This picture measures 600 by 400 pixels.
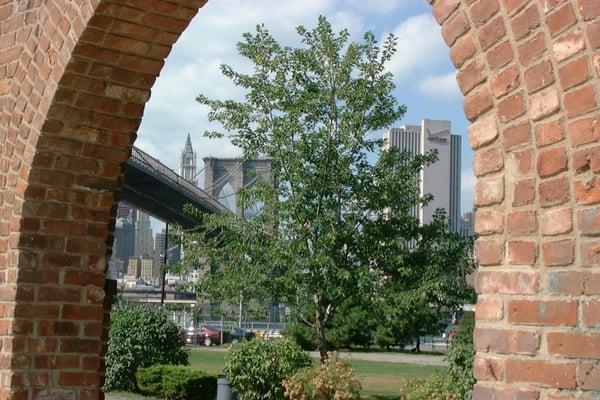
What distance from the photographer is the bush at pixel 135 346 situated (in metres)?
18.0

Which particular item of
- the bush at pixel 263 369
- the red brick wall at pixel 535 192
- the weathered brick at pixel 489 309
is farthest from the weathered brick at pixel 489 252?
the bush at pixel 263 369

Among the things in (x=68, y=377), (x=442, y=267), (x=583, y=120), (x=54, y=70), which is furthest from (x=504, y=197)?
(x=442, y=267)

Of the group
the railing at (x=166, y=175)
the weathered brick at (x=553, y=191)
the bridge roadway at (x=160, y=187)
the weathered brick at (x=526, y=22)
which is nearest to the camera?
the weathered brick at (x=553, y=191)

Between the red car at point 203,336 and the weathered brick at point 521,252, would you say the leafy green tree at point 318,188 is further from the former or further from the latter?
the red car at point 203,336

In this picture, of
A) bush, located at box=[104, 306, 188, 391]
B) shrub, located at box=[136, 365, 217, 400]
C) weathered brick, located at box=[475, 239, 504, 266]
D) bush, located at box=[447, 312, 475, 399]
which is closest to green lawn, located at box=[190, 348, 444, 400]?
shrub, located at box=[136, 365, 217, 400]

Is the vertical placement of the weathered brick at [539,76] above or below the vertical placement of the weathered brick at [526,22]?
below

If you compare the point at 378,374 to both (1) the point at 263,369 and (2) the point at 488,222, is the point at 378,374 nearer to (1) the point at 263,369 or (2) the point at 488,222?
(1) the point at 263,369

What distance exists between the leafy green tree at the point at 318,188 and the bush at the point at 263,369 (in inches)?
47.8

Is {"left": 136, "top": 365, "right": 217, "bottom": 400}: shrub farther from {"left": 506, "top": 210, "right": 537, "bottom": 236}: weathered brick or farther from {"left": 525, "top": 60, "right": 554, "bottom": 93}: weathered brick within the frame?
{"left": 525, "top": 60, "right": 554, "bottom": 93}: weathered brick

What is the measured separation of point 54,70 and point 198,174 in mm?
59758

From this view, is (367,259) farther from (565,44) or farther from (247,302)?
(565,44)

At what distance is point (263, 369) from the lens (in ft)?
48.1

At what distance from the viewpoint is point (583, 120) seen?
2.27 meters

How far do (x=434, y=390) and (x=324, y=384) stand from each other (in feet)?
7.09
